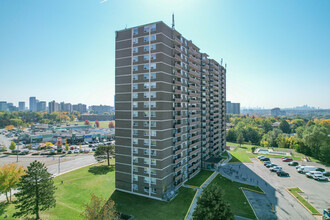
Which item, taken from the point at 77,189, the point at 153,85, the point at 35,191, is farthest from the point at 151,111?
the point at 77,189

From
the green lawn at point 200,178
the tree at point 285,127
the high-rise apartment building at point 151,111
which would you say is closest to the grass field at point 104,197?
the high-rise apartment building at point 151,111

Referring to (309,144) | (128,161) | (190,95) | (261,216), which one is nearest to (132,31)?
(190,95)

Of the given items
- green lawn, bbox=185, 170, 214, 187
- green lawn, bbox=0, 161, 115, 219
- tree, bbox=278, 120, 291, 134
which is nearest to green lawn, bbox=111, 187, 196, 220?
green lawn, bbox=0, 161, 115, 219

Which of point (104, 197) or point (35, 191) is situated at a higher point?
point (35, 191)

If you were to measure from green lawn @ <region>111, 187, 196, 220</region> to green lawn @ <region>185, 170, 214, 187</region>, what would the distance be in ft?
21.2

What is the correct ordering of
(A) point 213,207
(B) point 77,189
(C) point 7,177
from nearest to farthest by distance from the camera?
(A) point 213,207 → (C) point 7,177 → (B) point 77,189

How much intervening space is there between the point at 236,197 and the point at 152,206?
799 inches

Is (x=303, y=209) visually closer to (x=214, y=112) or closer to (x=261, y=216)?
(x=261, y=216)

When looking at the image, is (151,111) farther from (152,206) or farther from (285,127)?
(285,127)

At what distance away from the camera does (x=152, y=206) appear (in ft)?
131

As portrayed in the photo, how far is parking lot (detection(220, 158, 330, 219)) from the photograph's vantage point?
3903 cm

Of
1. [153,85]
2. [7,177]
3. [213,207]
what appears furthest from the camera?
[153,85]

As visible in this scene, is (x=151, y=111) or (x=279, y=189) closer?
(x=151, y=111)

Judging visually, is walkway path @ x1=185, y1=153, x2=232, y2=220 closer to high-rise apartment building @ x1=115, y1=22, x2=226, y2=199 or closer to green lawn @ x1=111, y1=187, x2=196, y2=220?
green lawn @ x1=111, y1=187, x2=196, y2=220
